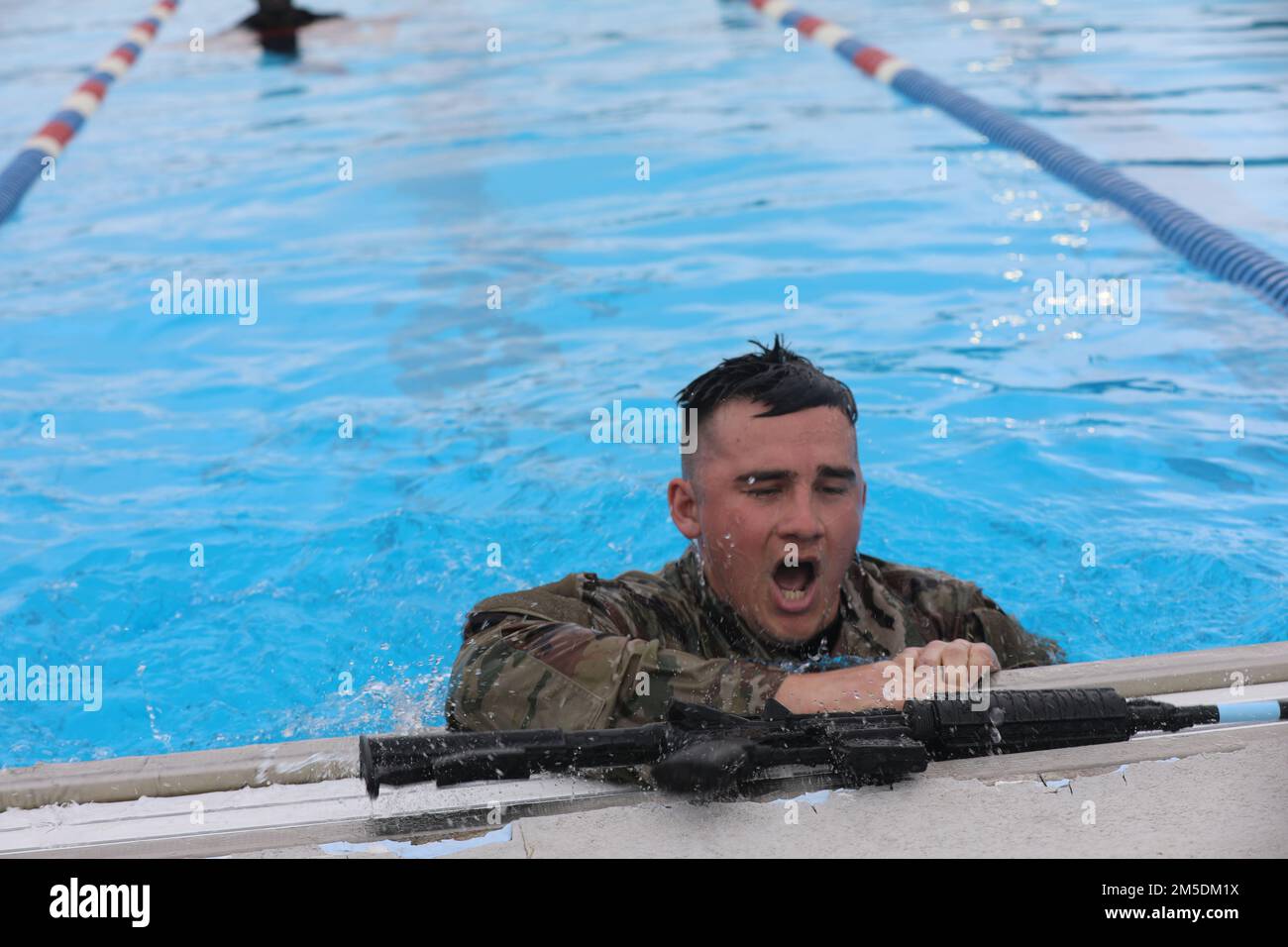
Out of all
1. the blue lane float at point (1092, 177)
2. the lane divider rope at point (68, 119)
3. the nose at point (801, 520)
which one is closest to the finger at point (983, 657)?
the nose at point (801, 520)

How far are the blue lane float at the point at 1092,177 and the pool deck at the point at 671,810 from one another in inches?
190

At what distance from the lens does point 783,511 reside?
2.68 m

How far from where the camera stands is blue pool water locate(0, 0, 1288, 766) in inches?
178

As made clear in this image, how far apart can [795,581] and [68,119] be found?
30.5 feet

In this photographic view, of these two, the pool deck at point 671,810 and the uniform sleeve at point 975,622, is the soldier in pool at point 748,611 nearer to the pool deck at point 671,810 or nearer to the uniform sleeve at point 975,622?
the uniform sleeve at point 975,622

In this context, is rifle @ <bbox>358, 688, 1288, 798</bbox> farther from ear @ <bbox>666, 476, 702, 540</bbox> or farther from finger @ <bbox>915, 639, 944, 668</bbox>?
ear @ <bbox>666, 476, 702, 540</bbox>

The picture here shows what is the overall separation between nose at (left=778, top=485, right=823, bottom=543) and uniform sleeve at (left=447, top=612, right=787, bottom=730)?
0.76 feet

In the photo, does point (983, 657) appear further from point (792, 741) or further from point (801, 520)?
point (792, 741)

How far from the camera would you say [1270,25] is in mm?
12016

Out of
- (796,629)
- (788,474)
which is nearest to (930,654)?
(796,629)

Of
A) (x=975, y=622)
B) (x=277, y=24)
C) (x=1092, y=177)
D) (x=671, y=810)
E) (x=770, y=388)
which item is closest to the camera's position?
(x=671, y=810)

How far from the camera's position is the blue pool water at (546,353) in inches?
178

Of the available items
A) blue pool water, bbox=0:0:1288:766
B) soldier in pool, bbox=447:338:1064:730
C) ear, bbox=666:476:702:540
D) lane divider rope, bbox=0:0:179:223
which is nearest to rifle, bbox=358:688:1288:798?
soldier in pool, bbox=447:338:1064:730

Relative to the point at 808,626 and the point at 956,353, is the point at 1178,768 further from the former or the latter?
the point at 956,353
